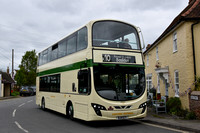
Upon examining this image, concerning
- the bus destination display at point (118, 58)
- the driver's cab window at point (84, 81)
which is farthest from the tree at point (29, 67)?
the bus destination display at point (118, 58)

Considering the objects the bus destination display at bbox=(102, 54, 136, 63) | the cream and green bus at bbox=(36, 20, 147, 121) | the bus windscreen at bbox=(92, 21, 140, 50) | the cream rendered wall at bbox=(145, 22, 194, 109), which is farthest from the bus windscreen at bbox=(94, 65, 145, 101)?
the cream rendered wall at bbox=(145, 22, 194, 109)

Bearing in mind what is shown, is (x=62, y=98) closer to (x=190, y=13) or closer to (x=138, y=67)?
(x=138, y=67)

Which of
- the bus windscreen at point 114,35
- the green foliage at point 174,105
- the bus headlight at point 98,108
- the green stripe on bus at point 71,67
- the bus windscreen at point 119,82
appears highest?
the bus windscreen at point 114,35

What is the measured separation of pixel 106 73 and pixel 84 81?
1011 millimetres

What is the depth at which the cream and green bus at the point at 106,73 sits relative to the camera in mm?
8406

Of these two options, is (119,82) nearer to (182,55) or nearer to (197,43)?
(182,55)

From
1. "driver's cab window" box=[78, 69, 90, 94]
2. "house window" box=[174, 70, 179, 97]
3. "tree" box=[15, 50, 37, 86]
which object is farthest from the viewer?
"tree" box=[15, 50, 37, 86]

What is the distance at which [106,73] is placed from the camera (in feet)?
28.5

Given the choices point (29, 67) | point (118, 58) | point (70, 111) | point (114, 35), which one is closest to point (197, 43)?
point (114, 35)

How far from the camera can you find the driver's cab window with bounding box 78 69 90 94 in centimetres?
869

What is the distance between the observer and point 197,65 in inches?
484

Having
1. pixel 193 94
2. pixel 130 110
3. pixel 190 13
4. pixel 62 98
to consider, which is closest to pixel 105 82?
pixel 130 110

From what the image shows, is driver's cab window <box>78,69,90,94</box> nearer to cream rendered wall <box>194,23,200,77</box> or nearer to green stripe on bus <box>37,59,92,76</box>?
green stripe on bus <box>37,59,92,76</box>

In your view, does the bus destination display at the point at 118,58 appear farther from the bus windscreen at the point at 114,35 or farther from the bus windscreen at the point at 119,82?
the bus windscreen at the point at 114,35
